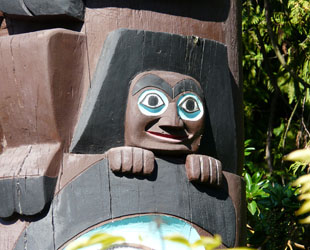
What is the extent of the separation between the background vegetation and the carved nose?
176 centimetres

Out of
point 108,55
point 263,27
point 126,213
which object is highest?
point 263,27

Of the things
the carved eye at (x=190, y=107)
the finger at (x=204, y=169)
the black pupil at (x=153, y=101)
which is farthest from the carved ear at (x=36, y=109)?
the finger at (x=204, y=169)

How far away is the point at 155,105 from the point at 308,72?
2949 mm

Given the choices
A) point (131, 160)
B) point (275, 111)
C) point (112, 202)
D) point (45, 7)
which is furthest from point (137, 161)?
point (275, 111)

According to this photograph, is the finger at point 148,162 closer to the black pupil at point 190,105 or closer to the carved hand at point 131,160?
the carved hand at point 131,160

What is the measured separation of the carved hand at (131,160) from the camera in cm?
276

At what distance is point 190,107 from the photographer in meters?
2.91

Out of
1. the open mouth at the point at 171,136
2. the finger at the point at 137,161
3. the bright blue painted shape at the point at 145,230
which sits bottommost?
the bright blue painted shape at the point at 145,230

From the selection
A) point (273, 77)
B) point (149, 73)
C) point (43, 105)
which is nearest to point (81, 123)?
point (43, 105)

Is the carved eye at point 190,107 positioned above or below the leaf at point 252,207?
above

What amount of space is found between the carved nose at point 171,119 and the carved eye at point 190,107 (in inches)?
1.4

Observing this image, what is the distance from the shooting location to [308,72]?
551cm

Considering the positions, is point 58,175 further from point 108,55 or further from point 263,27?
point 263,27

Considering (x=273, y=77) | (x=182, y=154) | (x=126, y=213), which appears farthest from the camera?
(x=273, y=77)
